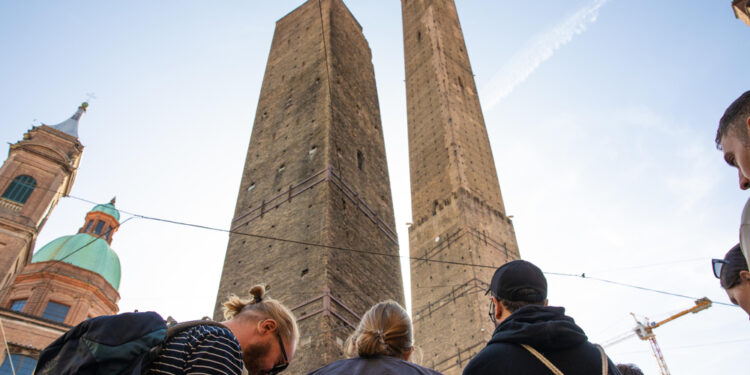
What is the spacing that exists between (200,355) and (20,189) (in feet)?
62.9

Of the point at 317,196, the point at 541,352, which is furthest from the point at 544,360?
the point at 317,196

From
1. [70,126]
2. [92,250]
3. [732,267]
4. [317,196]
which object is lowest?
[732,267]

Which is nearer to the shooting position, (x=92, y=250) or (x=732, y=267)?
(x=732, y=267)

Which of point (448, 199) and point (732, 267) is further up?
point (448, 199)

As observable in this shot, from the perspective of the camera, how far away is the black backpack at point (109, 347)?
3.93ft

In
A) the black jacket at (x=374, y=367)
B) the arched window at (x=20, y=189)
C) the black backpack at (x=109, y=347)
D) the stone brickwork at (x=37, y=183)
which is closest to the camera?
the black backpack at (x=109, y=347)

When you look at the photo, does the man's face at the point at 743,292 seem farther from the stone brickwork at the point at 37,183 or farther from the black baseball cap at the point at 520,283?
the stone brickwork at the point at 37,183

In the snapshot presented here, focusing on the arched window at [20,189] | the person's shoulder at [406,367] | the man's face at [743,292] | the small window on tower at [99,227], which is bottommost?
the person's shoulder at [406,367]

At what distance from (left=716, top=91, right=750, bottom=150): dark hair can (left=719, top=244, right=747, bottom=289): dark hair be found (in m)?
0.40

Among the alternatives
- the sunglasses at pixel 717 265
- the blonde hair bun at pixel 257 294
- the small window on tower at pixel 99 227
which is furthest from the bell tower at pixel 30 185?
the sunglasses at pixel 717 265

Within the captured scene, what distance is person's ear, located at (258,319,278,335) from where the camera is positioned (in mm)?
1696

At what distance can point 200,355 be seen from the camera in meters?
1.33

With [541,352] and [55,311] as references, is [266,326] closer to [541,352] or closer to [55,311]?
[541,352]

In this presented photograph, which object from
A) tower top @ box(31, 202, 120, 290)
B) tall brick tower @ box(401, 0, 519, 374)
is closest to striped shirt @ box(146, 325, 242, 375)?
tall brick tower @ box(401, 0, 519, 374)
